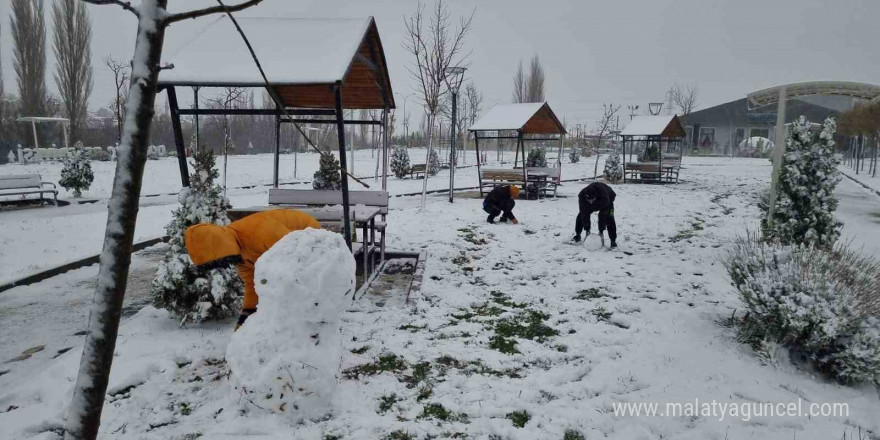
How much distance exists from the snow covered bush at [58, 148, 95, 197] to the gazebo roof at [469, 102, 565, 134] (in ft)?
41.7

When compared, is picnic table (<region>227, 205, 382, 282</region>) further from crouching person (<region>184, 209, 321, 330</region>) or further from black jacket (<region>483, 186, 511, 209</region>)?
black jacket (<region>483, 186, 511, 209</region>)

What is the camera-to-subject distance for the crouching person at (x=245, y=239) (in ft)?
11.0

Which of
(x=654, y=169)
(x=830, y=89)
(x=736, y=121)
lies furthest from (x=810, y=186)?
(x=736, y=121)

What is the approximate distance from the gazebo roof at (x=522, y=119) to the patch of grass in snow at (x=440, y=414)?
12.7 m

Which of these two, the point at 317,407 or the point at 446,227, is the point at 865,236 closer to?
the point at 446,227


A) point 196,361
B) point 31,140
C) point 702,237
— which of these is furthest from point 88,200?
point 31,140

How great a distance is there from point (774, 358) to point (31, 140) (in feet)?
149

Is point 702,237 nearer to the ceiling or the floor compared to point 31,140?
nearer to the floor

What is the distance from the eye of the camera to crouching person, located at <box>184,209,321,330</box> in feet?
11.0

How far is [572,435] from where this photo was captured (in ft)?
10.3

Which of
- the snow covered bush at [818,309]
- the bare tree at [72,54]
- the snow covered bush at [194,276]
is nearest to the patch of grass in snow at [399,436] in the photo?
the snow covered bush at [194,276]

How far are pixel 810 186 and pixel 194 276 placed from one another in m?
8.58

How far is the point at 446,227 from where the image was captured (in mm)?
10406

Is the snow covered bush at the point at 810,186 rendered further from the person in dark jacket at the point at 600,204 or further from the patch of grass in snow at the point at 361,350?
the patch of grass in snow at the point at 361,350
